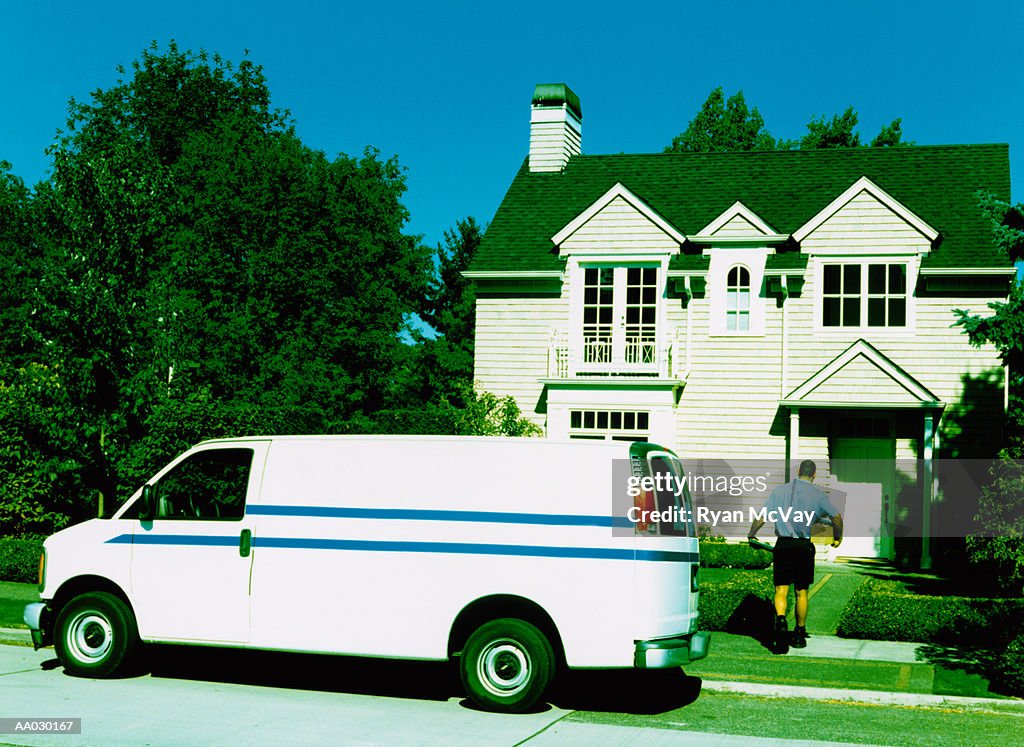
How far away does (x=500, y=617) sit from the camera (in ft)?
27.9

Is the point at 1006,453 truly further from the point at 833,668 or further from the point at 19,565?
the point at 19,565

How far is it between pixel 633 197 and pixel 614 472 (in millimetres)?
15654

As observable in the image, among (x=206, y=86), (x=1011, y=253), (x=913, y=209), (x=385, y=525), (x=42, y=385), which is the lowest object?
(x=385, y=525)

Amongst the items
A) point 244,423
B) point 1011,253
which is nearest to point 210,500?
point 244,423

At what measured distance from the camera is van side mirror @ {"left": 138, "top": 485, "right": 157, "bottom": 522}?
9.31m

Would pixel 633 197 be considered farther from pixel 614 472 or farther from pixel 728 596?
pixel 614 472

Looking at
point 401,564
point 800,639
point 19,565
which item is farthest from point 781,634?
point 19,565

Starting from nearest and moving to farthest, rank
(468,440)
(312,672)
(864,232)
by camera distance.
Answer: (468,440) < (312,672) < (864,232)

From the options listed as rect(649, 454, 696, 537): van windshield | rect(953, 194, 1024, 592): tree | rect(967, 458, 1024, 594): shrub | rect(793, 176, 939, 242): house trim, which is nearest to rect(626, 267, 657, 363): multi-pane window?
rect(793, 176, 939, 242): house trim

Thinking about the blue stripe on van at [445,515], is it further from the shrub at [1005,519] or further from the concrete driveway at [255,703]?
the shrub at [1005,519]

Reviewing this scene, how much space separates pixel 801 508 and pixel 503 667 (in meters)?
4.17

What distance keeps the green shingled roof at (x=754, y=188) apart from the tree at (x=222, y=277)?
20.1 feet

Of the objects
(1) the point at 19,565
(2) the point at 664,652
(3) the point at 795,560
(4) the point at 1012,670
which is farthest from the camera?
(1) the point at 19,565

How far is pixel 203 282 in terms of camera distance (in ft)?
93.1
